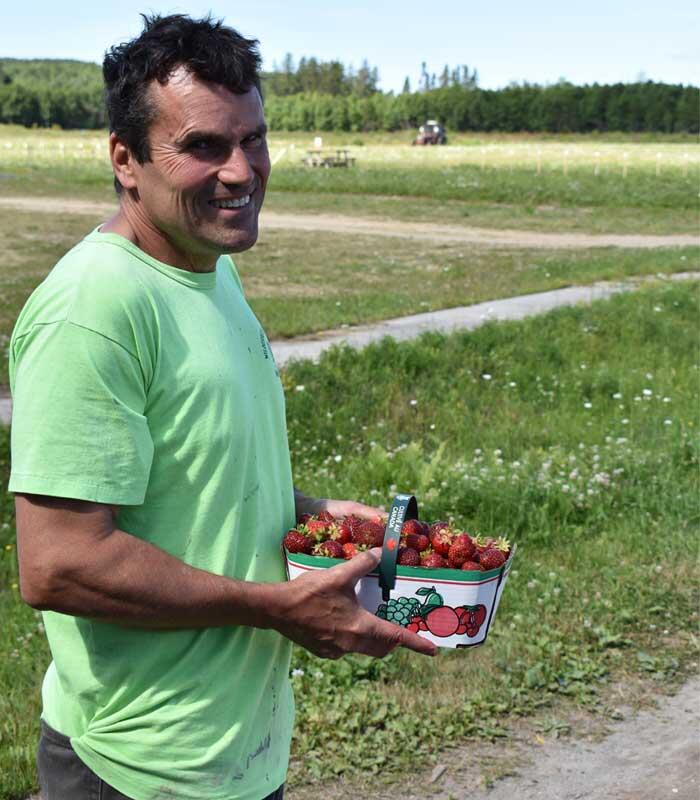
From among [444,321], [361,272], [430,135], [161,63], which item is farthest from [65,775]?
[430,135]

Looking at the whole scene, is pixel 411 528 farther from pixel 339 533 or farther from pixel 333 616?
pixel 333 616

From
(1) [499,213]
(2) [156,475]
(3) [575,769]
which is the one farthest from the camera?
(1) [499,213]

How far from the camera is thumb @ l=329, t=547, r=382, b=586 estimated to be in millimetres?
1892

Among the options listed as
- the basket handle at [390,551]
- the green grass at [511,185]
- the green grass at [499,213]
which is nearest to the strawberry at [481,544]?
→ the basket handle at [390,551]

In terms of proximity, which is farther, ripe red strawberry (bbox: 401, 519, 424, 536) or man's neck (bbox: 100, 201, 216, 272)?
ripe red strawberry (bbox: 401, 519, 424, 536)

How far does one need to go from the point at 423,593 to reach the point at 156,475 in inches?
23.3

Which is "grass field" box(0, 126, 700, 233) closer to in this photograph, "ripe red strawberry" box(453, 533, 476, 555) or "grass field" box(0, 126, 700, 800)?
"grass field" box(0, 126, 700, 800)

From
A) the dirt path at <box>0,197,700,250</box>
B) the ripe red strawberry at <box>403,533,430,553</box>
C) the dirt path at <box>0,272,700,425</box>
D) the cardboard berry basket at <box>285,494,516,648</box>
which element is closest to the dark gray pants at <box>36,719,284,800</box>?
the cardboard berry basket at <box>285,494,516,648</box>

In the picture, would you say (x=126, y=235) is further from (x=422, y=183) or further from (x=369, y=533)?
(x=422, y=183)

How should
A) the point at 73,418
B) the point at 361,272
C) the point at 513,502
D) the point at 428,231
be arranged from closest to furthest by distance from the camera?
the point at 73,418 < the point at 513,502 < the point at 361,272 < the point at 428,231

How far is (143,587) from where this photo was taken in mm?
1712

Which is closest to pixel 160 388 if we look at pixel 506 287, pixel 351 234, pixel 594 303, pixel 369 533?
pixel 369 533

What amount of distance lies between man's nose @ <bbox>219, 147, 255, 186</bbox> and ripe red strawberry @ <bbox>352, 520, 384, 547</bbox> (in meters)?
0.69

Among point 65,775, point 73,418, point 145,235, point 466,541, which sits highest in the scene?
point 145,235
